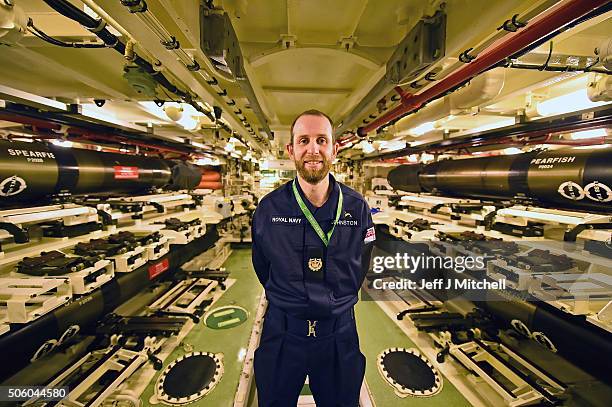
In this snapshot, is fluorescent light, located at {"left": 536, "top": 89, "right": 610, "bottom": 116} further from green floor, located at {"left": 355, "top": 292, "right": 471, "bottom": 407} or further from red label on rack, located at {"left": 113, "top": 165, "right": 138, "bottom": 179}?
red label on rack, located at {"left": 113, "top": 165, "right": 138, "bottom": 179}

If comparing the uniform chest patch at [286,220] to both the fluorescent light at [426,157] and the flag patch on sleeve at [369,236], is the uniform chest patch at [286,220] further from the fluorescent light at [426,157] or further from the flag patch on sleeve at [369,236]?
the fluorescent light at [426,157]

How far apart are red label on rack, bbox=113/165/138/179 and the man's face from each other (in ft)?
8.43

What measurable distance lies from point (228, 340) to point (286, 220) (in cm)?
248

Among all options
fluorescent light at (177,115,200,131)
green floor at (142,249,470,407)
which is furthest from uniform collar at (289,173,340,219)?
fluorescent light at (177,115,200,131)

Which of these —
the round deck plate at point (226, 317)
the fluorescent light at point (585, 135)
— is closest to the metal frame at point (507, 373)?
the round deck plate at point (226, 317)

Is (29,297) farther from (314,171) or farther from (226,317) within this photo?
(226,317)

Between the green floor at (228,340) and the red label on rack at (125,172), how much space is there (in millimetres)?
2136

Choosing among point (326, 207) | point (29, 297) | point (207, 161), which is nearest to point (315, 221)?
point (326, 207)

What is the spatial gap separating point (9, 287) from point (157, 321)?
174 centimetres

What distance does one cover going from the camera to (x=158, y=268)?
133 inches

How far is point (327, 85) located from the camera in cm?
292

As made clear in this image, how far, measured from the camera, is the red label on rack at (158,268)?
3.20 meters

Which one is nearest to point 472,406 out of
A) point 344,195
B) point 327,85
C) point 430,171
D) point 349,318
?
point 349,318

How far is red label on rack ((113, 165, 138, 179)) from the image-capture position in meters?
3.00
